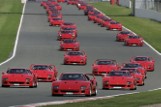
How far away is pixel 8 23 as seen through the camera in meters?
118

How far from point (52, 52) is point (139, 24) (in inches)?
1565

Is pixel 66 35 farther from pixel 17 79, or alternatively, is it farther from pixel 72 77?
pixel 72 77

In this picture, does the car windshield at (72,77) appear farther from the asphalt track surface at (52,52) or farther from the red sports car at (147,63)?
the red sports car at (147,63)

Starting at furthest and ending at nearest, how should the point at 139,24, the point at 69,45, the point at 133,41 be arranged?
the point at 139,24, the point at 133,41, the point at 69,45

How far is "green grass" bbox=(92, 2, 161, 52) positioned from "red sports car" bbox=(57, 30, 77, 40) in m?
8.80

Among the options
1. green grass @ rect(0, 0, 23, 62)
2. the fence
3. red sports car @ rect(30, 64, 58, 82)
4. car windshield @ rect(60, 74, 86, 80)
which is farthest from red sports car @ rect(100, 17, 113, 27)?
car windshield @ rect(60, 74, 86, 80)

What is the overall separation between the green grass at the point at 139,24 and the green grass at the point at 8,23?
52.3 ft

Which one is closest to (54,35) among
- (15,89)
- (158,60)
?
(158,60)

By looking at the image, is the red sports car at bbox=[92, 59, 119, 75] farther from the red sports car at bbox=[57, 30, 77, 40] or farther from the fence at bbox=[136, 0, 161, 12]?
the fence at bbox=[136, 0, 161, 12]

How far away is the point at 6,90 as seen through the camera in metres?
43.9

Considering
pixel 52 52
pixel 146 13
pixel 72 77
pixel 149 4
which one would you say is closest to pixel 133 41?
pixel 52 52

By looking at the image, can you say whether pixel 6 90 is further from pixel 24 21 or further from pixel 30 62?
pixel 24 21

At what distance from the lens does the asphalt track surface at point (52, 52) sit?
40859mm

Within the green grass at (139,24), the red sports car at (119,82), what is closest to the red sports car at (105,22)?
the green grass at (139,24)
